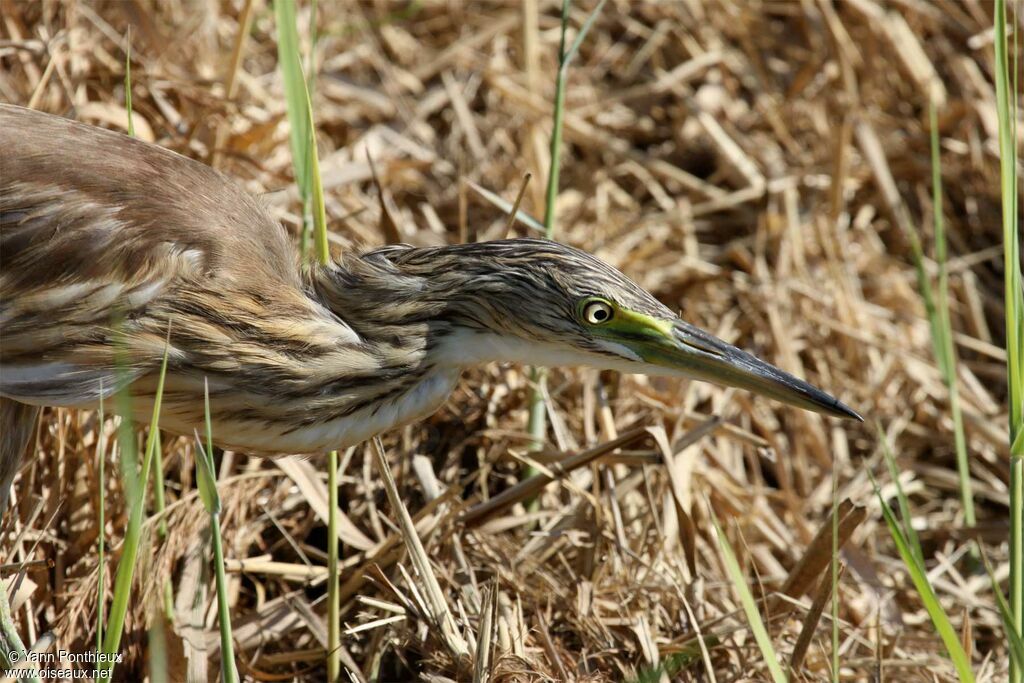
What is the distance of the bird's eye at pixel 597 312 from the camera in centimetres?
192

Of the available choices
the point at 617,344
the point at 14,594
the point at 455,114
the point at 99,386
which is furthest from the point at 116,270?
the point at 455,114

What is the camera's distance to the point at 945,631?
5.27 ft

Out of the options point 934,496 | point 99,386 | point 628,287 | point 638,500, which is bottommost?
point 934,496

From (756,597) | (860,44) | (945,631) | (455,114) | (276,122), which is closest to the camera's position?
(945,631)

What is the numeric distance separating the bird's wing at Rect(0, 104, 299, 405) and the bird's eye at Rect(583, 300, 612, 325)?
1.51 ft

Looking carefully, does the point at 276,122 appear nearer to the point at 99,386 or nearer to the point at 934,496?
the point at 99,386

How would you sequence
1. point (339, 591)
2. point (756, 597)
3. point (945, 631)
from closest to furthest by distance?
point (945, 631)
point (339, 591)
point (756, 597)

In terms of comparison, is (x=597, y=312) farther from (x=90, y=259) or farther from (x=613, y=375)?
(x=613, y=375)

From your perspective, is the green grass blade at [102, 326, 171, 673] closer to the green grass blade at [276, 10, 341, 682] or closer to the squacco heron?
the squacco heron

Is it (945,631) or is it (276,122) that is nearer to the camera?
(945,631)

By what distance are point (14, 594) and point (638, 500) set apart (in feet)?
4.01

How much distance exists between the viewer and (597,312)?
192 centimetres

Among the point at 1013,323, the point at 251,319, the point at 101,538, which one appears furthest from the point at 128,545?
the point at 1013,323

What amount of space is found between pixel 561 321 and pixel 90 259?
69cm
